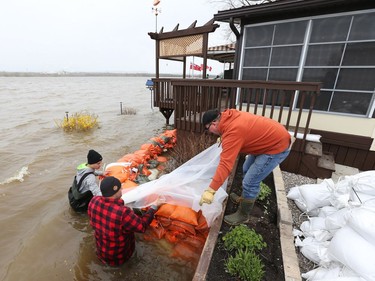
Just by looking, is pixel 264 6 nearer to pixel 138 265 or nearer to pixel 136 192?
pixel 136 192

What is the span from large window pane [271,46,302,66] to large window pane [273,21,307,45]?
0.14 m

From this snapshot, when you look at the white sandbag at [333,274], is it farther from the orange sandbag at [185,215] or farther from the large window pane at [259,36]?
the large window pane at [259,36]

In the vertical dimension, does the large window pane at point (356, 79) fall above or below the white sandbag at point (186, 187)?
above

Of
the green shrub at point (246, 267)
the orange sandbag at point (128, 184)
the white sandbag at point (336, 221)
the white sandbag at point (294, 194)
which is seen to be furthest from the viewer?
the orange sandbag at point (128, 184)

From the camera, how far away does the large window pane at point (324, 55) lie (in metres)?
4.55

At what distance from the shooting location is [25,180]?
4773mm

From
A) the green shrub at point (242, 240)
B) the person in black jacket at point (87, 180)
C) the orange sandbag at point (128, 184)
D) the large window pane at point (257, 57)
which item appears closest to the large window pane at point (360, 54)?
the large window pane at point (257, 57)

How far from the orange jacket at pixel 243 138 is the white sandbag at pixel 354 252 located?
3.16 ft

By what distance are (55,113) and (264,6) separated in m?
12.6

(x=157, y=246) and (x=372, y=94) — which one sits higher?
(x=372, y=94)

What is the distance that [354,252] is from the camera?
161cm

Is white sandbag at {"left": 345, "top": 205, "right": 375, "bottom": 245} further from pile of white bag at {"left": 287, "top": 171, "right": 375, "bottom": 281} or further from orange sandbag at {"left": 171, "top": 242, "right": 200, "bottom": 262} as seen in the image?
orange sandbag at {"left": 171, "top": 242, "right": 200, "bottom": 262}

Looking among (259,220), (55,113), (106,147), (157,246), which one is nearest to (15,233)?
(157,246)

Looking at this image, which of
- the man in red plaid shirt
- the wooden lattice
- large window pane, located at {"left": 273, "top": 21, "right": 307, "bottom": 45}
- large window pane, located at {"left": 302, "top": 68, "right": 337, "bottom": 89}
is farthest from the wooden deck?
the wooden lattice
